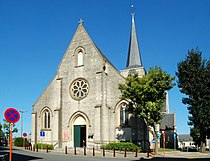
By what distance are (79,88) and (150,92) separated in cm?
1125

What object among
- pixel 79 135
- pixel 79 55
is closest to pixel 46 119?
pixel 79 135

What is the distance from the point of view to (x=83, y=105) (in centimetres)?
3572

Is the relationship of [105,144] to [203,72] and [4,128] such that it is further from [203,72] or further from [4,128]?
[4,128]

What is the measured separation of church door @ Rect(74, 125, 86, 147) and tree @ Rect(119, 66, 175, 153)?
9.34 metres

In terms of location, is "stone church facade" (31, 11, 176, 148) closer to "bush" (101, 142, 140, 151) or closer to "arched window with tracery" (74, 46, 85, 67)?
"arched window with tracery" (74, 46, 85, 67)

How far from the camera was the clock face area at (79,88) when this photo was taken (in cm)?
3625

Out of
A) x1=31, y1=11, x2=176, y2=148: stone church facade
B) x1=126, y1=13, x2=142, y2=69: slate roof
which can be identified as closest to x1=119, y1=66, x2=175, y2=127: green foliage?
x1=31, y1=11, x2=176, y2=148: stone church facade

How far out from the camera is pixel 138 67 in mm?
46688

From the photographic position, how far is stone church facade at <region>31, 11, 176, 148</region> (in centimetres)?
3325

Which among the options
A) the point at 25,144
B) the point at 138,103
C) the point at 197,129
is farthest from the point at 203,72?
the point at 25,144

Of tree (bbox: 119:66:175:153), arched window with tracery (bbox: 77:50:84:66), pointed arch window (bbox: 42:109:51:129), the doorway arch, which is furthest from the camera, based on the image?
pointed arch window (bbox: 42:109:51:129)

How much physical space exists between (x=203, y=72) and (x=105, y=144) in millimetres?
15162

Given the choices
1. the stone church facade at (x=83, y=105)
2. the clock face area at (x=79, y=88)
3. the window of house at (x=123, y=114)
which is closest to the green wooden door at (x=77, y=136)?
the stone church facade at (x=83, y=105)

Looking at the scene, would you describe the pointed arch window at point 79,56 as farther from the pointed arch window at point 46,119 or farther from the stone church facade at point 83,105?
the pointed arch window at point 46,119
